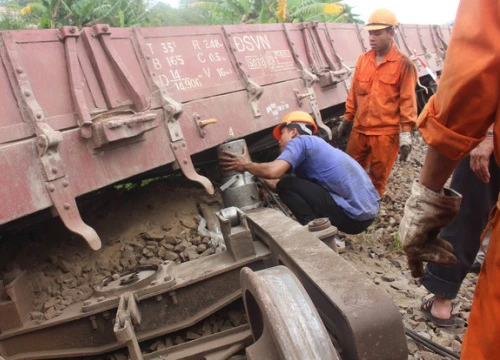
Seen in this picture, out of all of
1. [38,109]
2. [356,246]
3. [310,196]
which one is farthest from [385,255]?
[38,109]

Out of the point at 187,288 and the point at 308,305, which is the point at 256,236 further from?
the point at 308,305

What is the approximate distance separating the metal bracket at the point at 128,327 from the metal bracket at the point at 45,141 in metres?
0.41

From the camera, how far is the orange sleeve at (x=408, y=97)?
4.74 m

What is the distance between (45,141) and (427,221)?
1859 mm

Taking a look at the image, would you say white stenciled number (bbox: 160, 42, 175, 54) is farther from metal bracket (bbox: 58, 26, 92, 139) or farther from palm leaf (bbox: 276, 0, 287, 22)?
palm leaf (bbox: 276, 0, 287, 22)

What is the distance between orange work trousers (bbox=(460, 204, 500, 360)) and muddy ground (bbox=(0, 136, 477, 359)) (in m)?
1.44

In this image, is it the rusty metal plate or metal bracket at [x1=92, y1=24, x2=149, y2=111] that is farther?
the rusty metal plate

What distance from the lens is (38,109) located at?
2.32 meters

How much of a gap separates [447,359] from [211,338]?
1331mm

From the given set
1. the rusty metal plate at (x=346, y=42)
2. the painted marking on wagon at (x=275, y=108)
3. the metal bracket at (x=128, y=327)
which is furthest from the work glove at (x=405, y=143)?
the metal bracket at (x=128, y=327)

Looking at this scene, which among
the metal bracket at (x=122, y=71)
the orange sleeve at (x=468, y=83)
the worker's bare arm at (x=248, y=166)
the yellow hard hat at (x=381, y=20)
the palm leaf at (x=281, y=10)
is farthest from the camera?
the palm leaf at (x=281, y=10)

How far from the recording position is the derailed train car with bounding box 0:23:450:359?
162 centimetres

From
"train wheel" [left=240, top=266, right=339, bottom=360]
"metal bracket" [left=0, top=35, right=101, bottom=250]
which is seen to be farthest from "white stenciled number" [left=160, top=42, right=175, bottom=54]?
"train wheel" [left=240, top=266, right=339, bottom=360]

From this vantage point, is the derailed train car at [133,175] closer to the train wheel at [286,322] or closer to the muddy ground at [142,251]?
the train wheel at [286,322]
